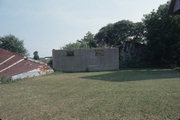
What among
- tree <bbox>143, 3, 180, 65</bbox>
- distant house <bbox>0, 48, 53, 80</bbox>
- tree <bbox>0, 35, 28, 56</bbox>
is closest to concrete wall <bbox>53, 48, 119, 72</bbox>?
distant house <bbox>0, 48, 53, 80</bbox>

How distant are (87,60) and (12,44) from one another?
35.2ft

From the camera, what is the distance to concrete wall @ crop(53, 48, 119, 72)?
1590 centimetres

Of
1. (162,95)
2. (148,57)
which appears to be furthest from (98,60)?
(162,95)

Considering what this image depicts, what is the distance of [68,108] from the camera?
4684mm

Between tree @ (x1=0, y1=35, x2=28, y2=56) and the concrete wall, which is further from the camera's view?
tree @ (x1=0, y1=35, x2=28, y2=56)

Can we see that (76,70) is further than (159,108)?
Yes

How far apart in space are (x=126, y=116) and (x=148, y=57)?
1672cm

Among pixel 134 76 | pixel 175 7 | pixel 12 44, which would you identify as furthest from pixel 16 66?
pixel 12 44

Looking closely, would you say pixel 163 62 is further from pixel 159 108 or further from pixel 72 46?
pixel 159 108

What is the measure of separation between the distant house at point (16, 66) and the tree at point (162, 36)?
37.4 feet

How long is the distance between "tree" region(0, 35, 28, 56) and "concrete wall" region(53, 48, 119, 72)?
7.89 meters

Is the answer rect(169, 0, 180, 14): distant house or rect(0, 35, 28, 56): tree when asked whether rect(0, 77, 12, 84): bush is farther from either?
rect(0, 35, 28, 56): tree

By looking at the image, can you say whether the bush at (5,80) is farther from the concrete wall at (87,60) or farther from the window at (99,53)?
the window at (99,53)

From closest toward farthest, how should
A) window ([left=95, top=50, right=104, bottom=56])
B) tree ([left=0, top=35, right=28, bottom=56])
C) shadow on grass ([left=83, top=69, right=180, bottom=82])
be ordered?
1. shadow on grass ([left=83, top=69, right=180, bottom=82])
2. window ([left=95, top=50, right=104, bottom=56])
3. tree ([left=0, top=35, right=28, bottom=56])
